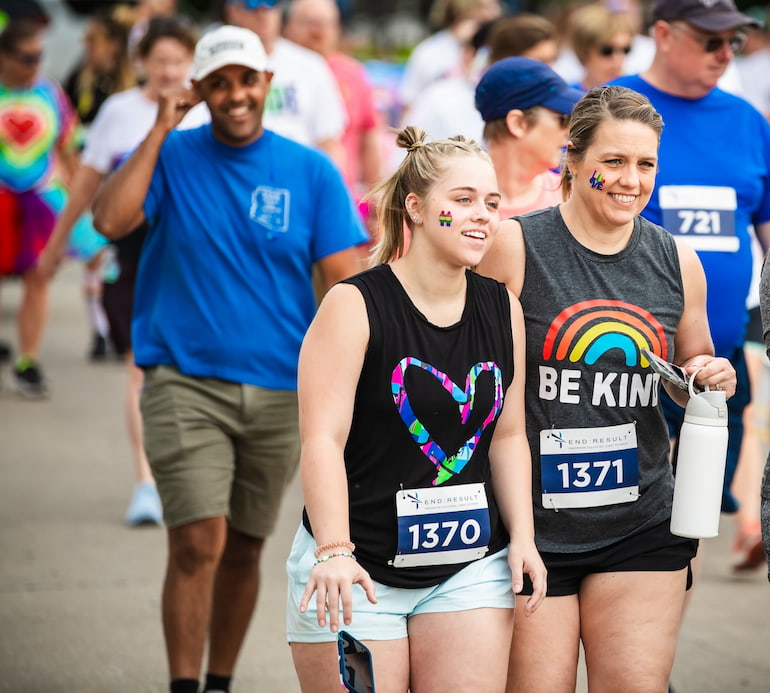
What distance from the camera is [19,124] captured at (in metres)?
9.80

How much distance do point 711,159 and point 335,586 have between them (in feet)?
7.22

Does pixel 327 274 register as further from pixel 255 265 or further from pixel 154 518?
pixel 154 518

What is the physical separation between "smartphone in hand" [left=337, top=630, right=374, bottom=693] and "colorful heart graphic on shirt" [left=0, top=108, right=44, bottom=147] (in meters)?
7.34

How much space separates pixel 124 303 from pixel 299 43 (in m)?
2.28

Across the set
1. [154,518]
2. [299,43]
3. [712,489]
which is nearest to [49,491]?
[154,518]

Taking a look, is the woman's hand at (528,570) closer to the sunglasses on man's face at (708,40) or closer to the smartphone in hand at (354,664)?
the smartphone in hand at (354,664)

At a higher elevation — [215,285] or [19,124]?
[19,124]

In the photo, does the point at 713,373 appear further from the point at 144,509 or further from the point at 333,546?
the point at 144,509

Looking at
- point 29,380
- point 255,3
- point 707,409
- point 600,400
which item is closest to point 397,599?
point 600,400

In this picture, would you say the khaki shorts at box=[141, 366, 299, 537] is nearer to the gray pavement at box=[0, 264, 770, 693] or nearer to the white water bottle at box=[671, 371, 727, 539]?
the gray pavement at box=[0, 264, 770, 693]

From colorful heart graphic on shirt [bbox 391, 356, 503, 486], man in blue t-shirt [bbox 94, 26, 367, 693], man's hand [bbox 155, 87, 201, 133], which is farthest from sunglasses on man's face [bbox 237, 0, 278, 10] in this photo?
colorful heart graphic on shirt [bbox 391, 356, 503, 486]

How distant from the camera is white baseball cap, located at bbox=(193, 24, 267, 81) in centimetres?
446

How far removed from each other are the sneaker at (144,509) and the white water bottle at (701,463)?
157 inches

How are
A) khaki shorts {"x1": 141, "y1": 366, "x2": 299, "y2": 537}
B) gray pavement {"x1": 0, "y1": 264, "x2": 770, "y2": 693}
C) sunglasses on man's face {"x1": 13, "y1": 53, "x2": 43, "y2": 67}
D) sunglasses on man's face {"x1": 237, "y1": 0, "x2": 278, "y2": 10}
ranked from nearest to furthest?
khaki shorts {"x1": 141, "y1": 366, "x2": 299, "y2": 537}, gray pavement {"x1": 0, "y1": 264, "x2": 770, "y2": 693}, sunglasses on man's face {"x1": 237, "y1": 0, "x2": 278, "y2": 10}, sunglasses on man's face {"x1": 13, "y1": 53, "x2": 43, "y2": 67}
